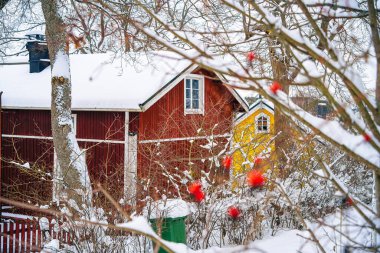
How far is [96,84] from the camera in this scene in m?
14.1

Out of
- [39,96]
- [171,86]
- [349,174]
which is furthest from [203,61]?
[39,96]

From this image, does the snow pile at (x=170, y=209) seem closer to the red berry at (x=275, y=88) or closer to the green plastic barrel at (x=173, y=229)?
the green plastic barrel at (x=173, y=229)

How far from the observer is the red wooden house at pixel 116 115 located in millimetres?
12547

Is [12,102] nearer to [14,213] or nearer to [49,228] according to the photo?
[14,213]

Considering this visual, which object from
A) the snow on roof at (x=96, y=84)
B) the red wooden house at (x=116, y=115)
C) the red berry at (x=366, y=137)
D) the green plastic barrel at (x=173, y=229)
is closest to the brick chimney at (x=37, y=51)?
the red wooden house at (x=116, y=115)

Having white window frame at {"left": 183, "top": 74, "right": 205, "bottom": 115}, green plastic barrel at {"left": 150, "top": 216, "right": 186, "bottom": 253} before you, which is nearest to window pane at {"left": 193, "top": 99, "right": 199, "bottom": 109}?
white window frame at {"left": 183, "top": 74, "right": 205, "bottom": 115}

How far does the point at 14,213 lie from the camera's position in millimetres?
14703

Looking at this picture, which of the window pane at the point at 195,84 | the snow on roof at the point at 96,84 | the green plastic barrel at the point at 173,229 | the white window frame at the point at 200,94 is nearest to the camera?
the green plastic barrel at the point at 173,229

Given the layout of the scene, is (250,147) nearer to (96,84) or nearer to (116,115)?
(116,115)

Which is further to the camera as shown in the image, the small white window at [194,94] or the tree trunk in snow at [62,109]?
the small white window at [194,94]

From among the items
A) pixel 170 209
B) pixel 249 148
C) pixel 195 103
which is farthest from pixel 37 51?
pixel 170 209

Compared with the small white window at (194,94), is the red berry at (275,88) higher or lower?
lower

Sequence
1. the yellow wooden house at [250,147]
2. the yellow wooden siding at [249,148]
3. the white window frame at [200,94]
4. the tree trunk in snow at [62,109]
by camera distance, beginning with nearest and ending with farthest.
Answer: the yellow wooden house at [250,147]
the yellow wooden siding at [249,148]
the tree trunk in snow at [62,109]
the white window frame at [200,94]

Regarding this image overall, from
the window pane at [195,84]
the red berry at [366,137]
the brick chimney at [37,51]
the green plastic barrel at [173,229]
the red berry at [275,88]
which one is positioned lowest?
the green plastic barrel at [173,229]
